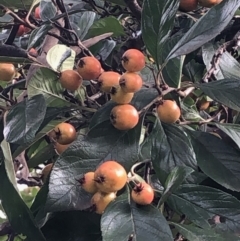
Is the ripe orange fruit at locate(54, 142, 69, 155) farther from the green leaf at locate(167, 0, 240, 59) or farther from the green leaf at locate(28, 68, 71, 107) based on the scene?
the green leaf at locate(167, 0, 240, 59)

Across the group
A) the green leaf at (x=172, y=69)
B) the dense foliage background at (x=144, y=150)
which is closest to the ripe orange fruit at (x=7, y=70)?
the dense foliage background at (x=144, y=150)

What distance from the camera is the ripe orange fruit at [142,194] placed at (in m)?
0.70

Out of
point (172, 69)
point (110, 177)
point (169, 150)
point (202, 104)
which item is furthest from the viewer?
point (202, 104)

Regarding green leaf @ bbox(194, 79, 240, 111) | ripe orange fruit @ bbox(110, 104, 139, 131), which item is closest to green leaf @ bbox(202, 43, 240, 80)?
green leaf @ bbox(194, 79, 240, 111)

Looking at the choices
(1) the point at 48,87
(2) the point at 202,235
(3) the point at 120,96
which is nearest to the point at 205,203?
(2) the point at 202,235

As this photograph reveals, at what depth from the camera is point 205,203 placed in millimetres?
748

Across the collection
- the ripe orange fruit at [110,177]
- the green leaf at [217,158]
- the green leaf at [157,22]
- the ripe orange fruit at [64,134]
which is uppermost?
the green leaf at [157,22]

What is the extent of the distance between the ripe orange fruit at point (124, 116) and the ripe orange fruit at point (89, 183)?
0.08 meters

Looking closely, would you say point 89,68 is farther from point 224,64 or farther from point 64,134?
point 224,64

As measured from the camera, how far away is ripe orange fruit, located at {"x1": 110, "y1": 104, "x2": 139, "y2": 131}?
74 cm

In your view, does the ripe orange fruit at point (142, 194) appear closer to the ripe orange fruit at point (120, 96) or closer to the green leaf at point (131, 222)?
the green leaf at point (131, 222)

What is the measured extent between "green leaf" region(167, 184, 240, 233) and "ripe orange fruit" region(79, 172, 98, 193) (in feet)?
0.35

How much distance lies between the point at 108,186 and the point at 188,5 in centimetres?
39

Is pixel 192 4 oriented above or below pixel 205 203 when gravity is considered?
above
